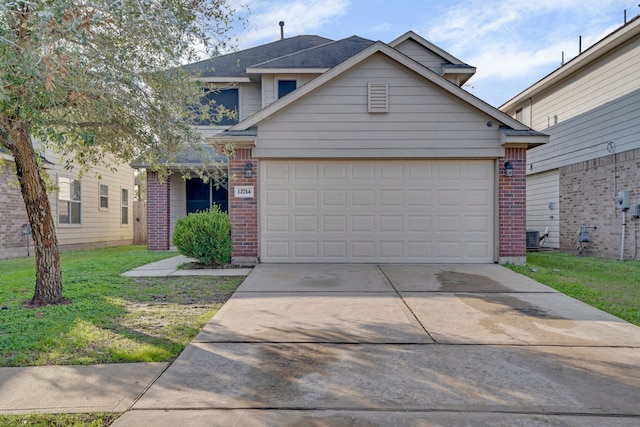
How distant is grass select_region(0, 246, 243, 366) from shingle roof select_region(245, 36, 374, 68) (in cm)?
785

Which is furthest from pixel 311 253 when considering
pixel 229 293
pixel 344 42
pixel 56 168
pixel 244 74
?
pixel 56 168

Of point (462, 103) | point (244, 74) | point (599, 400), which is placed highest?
point (244, 74)

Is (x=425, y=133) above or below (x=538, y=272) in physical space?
above

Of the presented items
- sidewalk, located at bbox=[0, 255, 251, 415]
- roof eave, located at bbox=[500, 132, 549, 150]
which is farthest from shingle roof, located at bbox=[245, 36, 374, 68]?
sidewalk, located at bbox=[0, 255, 251, 415]

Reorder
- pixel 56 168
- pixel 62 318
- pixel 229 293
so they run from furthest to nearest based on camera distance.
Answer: pixel 56 168
pixel 229 293
pixel 62 318

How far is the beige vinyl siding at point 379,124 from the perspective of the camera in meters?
8.76

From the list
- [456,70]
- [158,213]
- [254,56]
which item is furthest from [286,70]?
[158,213]

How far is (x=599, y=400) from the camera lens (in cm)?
282

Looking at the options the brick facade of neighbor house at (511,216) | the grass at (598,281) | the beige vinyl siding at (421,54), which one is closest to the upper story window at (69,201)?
the beige vinyl siding at (421,54)

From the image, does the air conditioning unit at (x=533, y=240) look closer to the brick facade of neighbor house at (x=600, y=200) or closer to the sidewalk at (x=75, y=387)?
the brick facade of neighbor house at (x=600, y=200)

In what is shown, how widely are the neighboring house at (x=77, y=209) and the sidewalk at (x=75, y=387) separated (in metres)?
7.72

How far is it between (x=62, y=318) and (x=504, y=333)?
16.5 ft

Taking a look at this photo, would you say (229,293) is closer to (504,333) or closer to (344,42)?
(504,333)

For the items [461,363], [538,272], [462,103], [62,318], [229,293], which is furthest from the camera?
[462,103]
